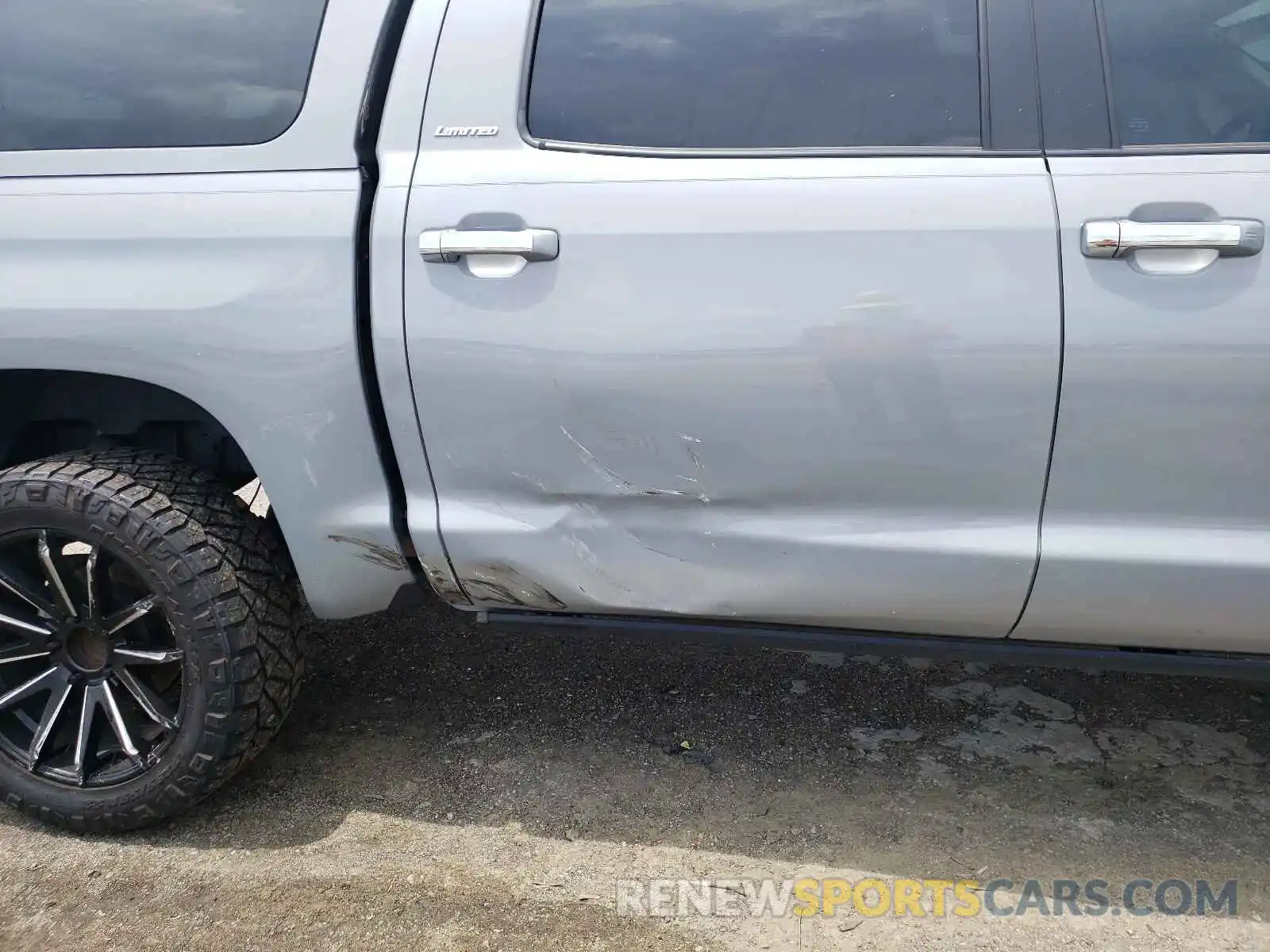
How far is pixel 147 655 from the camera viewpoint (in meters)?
2.19

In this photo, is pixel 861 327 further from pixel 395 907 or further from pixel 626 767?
pixel 395 907

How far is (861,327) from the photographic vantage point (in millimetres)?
1788

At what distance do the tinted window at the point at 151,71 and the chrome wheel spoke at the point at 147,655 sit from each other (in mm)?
1062

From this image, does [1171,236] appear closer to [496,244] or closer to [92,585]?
[496,244]

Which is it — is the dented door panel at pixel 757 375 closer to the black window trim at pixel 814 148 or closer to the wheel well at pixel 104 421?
the black window trim at pixel 814 148

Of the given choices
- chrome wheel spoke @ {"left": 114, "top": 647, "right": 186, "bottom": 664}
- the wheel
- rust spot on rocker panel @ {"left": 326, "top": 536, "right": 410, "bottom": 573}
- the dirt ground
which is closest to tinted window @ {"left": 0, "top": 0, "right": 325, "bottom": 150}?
the wheel

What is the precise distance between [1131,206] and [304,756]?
2224mm

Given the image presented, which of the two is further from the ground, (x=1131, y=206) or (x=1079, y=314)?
(x=1131, y=206)

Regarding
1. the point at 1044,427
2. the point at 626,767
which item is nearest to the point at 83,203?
the point at 626,767

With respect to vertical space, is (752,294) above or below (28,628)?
above

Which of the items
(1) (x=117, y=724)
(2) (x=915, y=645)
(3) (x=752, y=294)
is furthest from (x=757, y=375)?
(1) (x=117, y=724)

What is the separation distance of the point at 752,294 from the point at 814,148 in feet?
1.00

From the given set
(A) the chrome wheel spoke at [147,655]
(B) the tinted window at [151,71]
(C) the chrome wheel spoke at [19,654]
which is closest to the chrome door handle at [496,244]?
(B) the tinted window at [151,71]

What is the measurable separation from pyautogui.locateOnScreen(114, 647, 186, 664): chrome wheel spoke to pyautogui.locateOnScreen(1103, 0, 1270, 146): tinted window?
2.14 m
